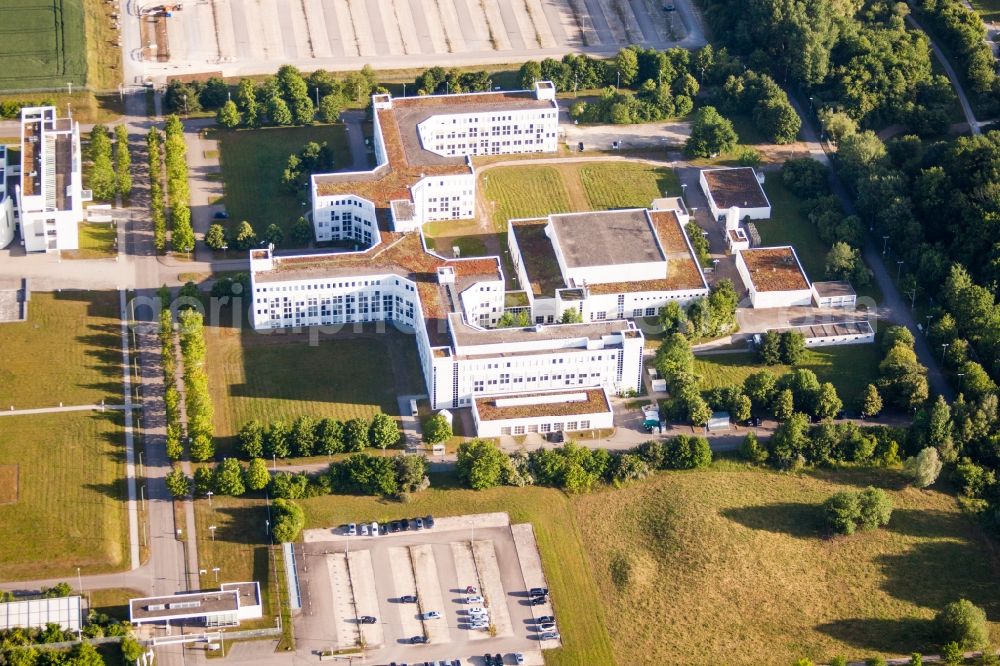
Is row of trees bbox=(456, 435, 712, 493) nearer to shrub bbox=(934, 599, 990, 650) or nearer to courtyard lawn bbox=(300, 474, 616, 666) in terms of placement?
courtyard lawn bbox=(300, 474, 616, 666)

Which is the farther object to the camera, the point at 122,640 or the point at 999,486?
the point at 999,486

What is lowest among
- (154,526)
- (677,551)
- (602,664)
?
(602,664)

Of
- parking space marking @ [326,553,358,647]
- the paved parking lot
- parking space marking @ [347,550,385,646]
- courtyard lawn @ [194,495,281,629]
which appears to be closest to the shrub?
the paved parking lot

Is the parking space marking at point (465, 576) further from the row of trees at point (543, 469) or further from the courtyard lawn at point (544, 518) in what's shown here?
the row of trees at point (543, 469)

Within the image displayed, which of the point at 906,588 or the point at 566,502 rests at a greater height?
the point at 566,502

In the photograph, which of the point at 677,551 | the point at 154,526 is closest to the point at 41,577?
the point at 154,526

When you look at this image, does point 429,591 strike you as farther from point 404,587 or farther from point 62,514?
point 62,514

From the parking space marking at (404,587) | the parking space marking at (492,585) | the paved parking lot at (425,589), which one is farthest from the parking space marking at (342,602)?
the parking space marking at (492,585)

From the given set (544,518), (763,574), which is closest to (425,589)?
(544,518)

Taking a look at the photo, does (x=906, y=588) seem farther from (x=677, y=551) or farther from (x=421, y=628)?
(x=421, y=628)
